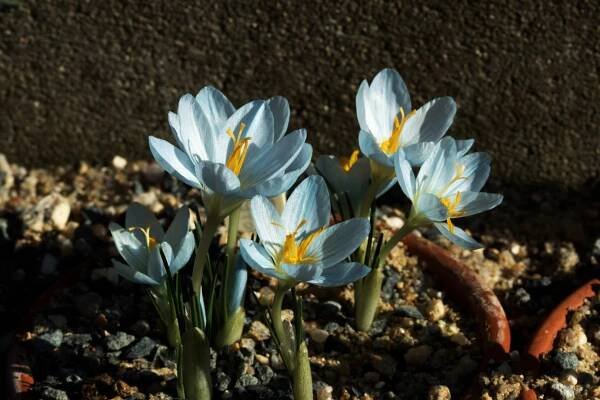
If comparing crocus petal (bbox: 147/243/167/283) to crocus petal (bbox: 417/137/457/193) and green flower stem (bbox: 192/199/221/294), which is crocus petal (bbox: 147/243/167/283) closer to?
green flower stem (bbox: 192/199/221/294)

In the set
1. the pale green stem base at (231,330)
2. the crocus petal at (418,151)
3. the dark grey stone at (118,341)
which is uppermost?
the crocus petal at (418,151)

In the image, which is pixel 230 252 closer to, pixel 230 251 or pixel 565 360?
pixel 230 251

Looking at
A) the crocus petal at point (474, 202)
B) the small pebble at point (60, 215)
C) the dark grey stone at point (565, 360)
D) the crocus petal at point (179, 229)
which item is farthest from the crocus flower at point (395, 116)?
the small pebble at point (60, 215)

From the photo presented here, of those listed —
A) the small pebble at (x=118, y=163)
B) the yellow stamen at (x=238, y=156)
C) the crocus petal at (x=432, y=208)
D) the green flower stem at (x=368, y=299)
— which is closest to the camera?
the yellow stamen at (x=238, y=156)

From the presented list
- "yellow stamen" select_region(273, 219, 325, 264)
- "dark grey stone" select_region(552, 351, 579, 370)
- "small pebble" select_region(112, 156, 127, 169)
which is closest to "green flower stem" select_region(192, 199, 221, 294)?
"yellow stamen" select_region(273, 219, 325, 264)

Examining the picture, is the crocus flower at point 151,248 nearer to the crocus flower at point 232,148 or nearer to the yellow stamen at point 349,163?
the crocus flower at point 232,148

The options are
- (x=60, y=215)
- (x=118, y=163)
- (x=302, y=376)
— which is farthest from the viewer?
(x=118, y=163)

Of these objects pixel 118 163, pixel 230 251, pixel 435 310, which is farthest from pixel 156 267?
pixel 118 163
